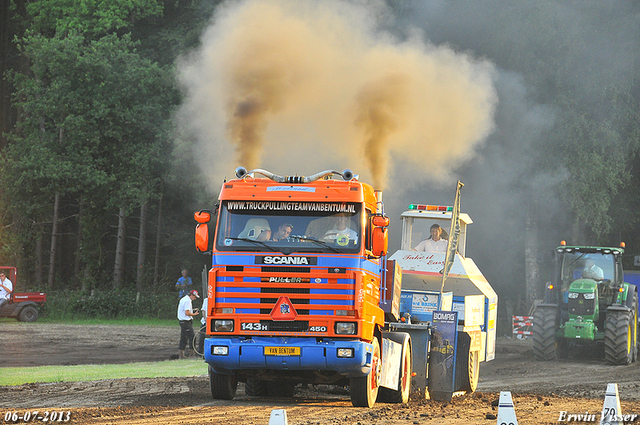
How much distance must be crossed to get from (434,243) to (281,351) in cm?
732

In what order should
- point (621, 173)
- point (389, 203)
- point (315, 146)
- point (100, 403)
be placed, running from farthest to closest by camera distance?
point (621, 173) → point (389, 203) → point (315, 146) → point (100, 403)

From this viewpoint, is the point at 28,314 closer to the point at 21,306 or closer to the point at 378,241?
the point at 21,306

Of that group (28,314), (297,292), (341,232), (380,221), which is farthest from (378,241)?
(28,314)

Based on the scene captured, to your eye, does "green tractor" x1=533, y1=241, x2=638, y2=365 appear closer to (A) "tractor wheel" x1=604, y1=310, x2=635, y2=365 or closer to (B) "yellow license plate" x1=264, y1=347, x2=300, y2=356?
(A) "tractor wheel" x1=604, y1=310, x2=635, y2=365

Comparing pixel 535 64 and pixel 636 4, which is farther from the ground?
pixel 636 4

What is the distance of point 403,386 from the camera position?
524 inches

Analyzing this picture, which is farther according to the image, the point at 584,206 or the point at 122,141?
the point at 122,141

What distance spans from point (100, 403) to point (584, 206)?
26331mm

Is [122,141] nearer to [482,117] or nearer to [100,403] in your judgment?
[482,117]

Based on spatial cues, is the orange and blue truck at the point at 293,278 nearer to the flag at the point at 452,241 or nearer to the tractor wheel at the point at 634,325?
the flag at the point at 452,241

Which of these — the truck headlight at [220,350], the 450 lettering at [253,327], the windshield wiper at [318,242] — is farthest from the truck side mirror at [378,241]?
the truck headlight at [220,350]

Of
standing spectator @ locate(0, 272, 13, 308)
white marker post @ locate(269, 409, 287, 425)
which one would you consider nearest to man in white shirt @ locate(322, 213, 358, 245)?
white marker post @ locate(269, 409, 287, 425)

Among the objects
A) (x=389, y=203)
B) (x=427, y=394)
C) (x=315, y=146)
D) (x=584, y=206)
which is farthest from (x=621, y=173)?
(x=427, y=394)

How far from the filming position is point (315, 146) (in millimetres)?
19703
